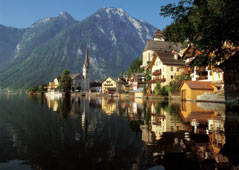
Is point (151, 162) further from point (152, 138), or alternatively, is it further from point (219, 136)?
point (219, 136)

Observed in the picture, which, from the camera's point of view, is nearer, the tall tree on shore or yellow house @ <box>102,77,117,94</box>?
the tall tree on shore

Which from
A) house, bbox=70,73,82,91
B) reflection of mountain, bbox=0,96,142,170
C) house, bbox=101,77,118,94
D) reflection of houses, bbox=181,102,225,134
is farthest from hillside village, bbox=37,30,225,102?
house, bbox=70,73,82,91

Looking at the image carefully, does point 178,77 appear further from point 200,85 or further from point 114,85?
point 114,85

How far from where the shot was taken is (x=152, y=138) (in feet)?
33.6

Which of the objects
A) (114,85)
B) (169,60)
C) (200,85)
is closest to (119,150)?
(200,85)

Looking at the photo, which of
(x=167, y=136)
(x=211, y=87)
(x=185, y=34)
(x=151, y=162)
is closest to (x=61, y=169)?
(x=151, y=162)

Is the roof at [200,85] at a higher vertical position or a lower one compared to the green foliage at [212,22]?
lower

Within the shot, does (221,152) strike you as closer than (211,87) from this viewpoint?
Yes

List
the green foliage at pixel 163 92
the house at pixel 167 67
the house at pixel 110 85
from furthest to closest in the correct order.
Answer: the house at pixel 110 85 < the house at pixel 167 67 < the green foliage at pixel 163 92

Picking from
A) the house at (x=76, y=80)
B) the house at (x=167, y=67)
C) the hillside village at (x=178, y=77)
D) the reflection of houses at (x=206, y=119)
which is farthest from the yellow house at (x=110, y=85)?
the reflection of houses at (x=206, y=119)

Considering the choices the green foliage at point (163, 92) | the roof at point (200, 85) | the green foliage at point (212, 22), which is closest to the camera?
the green foliage at point (212, 22)

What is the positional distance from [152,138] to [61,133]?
4.77 m

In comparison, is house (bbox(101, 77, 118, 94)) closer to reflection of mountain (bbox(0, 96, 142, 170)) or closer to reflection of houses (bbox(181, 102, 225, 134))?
reflection of houses (bbox(181, 102, 225, 134))

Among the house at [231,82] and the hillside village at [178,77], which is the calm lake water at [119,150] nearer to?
the hillside village at [178,77]
